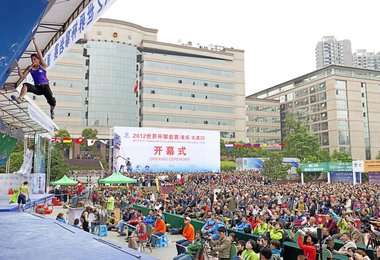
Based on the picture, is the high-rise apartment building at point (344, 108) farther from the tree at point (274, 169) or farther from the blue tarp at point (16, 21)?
the blue tarp at point (16, 21)

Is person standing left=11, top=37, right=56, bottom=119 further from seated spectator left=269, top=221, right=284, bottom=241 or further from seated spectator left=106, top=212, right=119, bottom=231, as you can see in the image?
seated spectator left=106, top=212, right=119, bottom=231

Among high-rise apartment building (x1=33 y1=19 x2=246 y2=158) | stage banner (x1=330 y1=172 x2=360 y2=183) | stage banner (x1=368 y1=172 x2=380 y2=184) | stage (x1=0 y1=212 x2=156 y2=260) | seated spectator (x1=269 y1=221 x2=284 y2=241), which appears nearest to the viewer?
stage (x1=0 y1=212 x2=156 y2=260)

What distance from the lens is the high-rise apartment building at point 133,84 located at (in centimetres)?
6788

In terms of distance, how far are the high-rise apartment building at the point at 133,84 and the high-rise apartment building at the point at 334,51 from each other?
129346mm

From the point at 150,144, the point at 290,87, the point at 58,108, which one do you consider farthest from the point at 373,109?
the point at 58,108

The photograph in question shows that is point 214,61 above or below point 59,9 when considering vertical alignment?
above

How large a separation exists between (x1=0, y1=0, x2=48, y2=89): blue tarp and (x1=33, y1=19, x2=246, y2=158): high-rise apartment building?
6424 cm

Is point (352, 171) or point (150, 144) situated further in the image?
point (150, 144)

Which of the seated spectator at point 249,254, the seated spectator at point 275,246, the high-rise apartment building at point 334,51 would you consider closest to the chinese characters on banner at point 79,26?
the seated spectator at point 249,254

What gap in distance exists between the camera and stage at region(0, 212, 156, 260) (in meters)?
5.35

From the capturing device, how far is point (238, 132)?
77.2m

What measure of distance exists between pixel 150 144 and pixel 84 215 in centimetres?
2631

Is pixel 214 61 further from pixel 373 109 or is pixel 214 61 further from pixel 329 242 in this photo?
pixel 329 242

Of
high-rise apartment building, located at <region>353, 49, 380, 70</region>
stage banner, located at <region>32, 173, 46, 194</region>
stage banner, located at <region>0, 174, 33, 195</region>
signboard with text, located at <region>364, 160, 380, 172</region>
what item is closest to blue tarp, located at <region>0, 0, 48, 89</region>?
stage banner, located at <region>32, 173, 46, 194</region>
